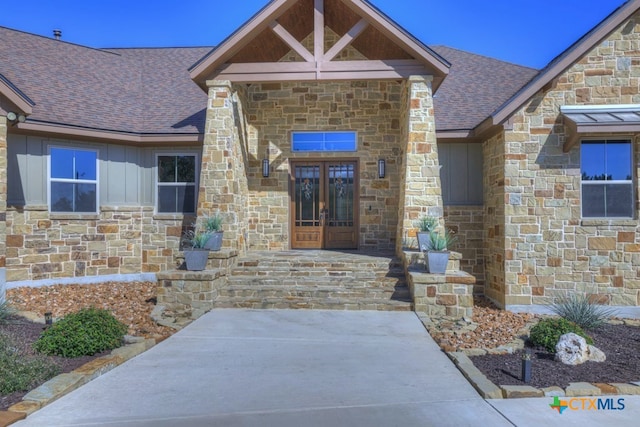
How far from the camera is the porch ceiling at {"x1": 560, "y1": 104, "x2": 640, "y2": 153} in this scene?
882 cm

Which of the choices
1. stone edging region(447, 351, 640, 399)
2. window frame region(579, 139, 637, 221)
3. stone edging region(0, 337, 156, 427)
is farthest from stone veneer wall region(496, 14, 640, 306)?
stone edging region(0, 337, 156, 427)

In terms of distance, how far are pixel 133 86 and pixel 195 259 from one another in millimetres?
7327

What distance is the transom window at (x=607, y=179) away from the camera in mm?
9609

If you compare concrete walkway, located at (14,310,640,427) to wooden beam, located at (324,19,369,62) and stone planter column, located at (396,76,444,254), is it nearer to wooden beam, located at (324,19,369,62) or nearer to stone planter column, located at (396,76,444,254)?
stone planter column, located at (396,76,444,254)

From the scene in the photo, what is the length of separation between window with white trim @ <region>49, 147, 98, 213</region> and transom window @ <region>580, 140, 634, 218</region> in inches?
434

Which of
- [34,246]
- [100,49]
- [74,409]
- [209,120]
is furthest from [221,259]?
[100,49]

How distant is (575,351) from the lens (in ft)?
18.7

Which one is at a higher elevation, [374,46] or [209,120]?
[374,46]

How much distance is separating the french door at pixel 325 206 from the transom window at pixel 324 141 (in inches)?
15.1

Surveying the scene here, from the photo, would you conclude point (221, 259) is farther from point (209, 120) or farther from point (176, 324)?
point (209, 120)

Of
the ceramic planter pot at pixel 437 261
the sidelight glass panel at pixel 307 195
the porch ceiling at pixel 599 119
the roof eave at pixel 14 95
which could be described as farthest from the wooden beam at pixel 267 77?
the porch ceiling at pixel 599 119

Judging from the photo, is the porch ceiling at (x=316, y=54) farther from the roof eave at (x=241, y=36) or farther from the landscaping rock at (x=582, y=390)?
A: the landscaping rock at (x=582, y=390)

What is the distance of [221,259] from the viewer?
31.6ft

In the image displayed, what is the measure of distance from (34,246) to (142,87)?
5.77 metres
